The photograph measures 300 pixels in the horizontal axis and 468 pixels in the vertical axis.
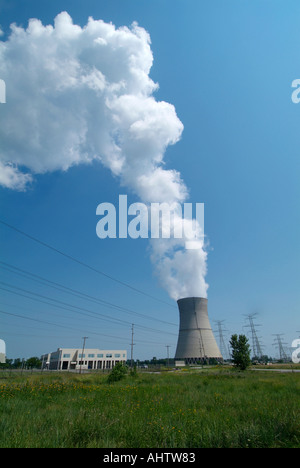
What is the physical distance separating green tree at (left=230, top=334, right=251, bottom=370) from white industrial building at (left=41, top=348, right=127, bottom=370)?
4585 cm

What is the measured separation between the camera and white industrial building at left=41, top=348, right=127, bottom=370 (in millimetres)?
75688

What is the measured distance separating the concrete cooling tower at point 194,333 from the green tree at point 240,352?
14.7m

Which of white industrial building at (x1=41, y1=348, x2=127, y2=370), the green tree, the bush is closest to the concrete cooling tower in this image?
Answer: the green tree

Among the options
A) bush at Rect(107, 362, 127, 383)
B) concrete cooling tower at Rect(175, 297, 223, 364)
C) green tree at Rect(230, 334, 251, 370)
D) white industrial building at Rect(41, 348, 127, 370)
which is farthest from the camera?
white industrial building at Rect(41, 348, 127, 370)

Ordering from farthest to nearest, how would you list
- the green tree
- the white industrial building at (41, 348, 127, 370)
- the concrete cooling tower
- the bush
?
the white industrial building at (41, 348, 127, 370) < the concrete cooling tower < the green tree < the bush

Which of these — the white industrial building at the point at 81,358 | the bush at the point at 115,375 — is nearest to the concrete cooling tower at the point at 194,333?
the white industrial building at the point at 81,358

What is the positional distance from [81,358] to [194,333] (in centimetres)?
3984

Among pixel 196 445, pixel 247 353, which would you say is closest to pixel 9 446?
pixel 196 445

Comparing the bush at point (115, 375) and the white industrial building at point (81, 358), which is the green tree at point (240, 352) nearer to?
the bush at point (115, 375)

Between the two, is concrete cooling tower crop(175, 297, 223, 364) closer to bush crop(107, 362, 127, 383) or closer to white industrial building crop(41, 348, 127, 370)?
white industrial building crop(41, 348, 127, 370)

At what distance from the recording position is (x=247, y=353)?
120 feet

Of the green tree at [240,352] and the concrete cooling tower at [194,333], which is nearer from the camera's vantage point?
the green tree at [240,352]

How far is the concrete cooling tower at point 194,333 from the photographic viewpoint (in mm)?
51859
